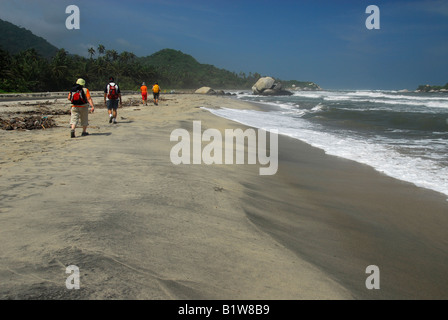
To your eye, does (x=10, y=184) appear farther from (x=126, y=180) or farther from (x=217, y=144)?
(x=217, y=144)

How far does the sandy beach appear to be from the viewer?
207 centimetres

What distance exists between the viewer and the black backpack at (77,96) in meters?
7.67

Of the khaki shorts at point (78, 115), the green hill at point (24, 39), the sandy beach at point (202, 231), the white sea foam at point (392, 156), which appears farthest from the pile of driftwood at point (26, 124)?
the green hill at point (24, 39)

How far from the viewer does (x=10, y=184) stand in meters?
3.72

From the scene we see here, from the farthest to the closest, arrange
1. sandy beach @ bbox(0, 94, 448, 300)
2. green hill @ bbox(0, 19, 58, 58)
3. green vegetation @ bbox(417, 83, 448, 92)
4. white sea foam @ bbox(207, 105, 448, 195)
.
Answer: green hill @ bbox(0, 19, 58, 58), green vegetation @ bbox(417, 83, 448, 92), white sea foam @ bbox(207, 105, 448, 195), sandy beach @ bbox(0, 94, 448, 300)

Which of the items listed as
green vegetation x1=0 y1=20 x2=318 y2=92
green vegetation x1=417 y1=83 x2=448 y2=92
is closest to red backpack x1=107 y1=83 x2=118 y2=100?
green vegetation x1=0 y1=20 x2=318 y2=92

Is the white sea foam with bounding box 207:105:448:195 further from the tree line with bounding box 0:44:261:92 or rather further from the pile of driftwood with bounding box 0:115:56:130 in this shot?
the tree line with bounding box 0:44:261:92

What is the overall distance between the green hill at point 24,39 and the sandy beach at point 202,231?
6051 inches

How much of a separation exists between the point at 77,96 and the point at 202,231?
256 inches

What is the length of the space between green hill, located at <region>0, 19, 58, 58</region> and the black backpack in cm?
14889

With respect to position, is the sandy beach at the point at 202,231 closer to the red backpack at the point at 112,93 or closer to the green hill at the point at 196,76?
the red backpack at the point at 112,93

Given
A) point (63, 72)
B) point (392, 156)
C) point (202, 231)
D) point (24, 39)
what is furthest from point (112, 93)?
point (24, 39)

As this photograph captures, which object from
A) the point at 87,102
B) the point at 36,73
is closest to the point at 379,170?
the point at 87,102

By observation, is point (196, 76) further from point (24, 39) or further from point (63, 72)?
point (63, 72)
